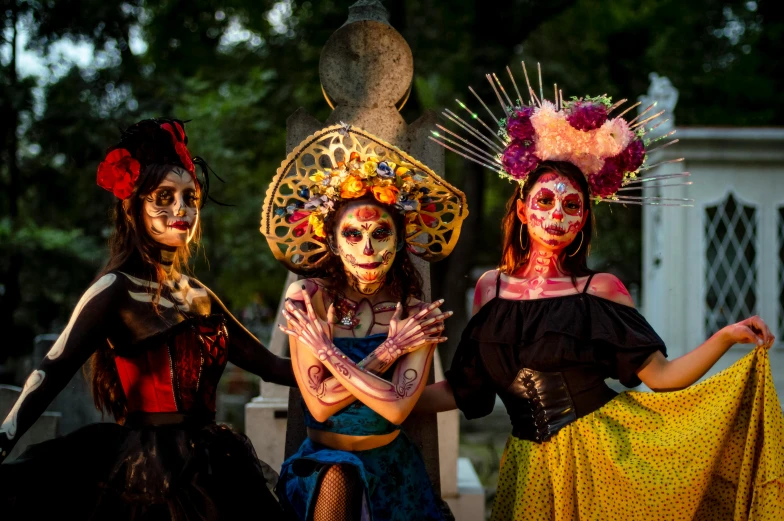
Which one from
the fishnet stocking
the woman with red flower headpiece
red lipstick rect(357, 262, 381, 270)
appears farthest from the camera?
red lipstick rect(357, 262, 381, 270)

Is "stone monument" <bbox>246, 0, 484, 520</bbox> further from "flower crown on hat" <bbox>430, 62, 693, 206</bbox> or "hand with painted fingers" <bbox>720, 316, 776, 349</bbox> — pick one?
"hand with painted fingers" <bbox>720, 316, 776, 349</bbox>

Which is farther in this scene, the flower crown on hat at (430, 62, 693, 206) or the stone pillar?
the stone pillar

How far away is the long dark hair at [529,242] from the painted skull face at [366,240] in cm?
67

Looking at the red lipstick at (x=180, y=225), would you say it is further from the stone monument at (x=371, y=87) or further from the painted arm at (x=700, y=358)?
the painted arm at (x=700, y=358)

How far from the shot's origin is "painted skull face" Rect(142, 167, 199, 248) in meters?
3.58

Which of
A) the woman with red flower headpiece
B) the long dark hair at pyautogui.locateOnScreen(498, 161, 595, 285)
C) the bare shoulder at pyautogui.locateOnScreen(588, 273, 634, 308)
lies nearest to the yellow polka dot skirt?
the bare shoulder at pyautogui.locateOnScreen(588, 273, 634, 308)

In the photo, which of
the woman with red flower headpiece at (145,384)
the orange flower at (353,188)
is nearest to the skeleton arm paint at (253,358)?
the woman with red flower headpiece at (145,384)

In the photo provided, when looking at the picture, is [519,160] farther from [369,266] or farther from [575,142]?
[369,266]

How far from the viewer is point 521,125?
3967mm

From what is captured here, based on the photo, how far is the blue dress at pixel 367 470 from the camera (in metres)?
3.48

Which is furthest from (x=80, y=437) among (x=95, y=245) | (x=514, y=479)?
(x=95, y=245)

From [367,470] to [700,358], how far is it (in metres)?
1.44

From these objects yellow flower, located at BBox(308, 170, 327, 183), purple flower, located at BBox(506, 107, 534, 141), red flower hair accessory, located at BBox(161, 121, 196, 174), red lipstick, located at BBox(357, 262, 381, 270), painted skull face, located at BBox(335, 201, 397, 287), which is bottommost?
red lipstick, located at BBox(357, 262, 381, 270)

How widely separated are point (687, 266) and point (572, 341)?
6563mm
